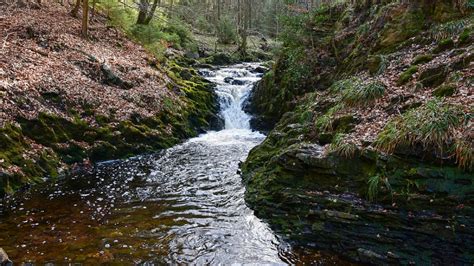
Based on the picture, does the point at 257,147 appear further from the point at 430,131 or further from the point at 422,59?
the point at 430,131

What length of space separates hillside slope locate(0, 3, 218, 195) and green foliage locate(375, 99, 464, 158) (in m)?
8.46

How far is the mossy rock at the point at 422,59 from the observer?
915cm

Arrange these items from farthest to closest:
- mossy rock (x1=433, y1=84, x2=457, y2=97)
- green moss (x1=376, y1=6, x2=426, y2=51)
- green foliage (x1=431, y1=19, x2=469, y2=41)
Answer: green moss (x1=376, y1=6, x2=426, y2=51) < green foliage (x1=431, y1=19, x2=469, y2=41) < mossy rock (x1=433, y1=84, x2=457, y2=97)

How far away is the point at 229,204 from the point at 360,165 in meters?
3.18

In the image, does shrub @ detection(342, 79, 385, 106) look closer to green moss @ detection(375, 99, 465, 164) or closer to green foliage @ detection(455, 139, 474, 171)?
green moss @ detection(375, 99, 465, 164)

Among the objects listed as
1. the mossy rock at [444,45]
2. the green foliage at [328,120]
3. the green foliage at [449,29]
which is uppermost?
the green foliage at [449,29]

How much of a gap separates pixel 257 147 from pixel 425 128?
5487 mm

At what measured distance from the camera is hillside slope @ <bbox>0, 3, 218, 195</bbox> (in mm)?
10281

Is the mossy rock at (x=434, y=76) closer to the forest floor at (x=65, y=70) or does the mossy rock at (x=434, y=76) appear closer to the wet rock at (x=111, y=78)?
the forest floor at (x=65, y=70)

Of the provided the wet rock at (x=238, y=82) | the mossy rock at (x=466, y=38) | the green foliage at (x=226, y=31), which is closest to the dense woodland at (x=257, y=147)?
the mossy rock at (x=466, y=38)

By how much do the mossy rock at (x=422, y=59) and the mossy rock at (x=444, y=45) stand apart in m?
0.29

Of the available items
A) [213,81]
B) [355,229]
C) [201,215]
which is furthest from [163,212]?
[213,81]

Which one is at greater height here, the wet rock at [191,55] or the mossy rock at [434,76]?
the wet rock at [191,55]

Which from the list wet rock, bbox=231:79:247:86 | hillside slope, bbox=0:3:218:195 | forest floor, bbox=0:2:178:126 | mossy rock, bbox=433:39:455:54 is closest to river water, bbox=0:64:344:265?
hillside slope, bbox=0:3:218:195
